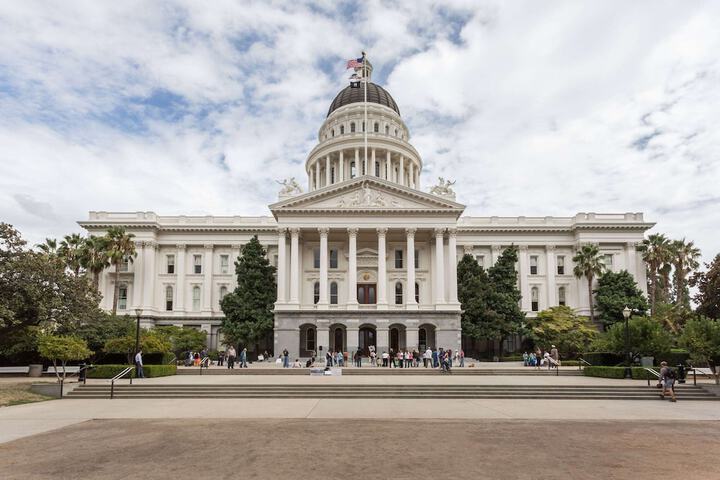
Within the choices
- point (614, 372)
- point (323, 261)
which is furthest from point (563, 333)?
point (323, 261)

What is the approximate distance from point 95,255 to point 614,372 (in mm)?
45542

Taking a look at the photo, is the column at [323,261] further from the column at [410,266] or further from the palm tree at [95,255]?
the palm tree at [95,255]

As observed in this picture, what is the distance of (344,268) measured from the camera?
55.7 m

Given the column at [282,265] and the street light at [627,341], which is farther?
the column at [282,265]

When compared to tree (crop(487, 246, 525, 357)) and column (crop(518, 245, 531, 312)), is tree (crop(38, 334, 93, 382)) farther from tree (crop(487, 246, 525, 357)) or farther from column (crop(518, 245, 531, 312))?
column (crop(518, 245, 531, 312))

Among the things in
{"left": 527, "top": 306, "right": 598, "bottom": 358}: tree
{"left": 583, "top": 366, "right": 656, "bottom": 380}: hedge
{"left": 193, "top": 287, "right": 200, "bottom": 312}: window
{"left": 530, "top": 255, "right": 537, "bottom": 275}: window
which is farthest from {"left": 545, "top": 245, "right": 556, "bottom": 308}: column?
{"left": 193, "top": 287, "right": 200, "bottom": 312}: window

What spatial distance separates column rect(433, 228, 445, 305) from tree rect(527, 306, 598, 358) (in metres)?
9.12

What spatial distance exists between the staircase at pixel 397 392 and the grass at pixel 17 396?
51.0 inches

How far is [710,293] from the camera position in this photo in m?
42.8

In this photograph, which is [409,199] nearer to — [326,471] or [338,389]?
[338,389]

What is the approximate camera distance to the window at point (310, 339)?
176ft

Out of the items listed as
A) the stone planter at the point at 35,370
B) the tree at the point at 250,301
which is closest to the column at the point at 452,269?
the tree at the point at 250,301

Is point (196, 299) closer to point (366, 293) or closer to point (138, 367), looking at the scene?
point (366, 293)

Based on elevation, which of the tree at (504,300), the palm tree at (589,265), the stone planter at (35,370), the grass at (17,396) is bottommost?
the stone planter at (35,370)
